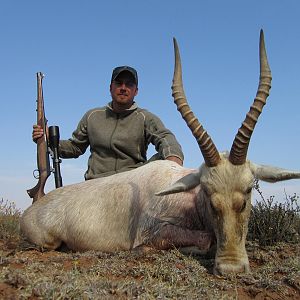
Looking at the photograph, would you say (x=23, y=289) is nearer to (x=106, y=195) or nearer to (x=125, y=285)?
(x=125, y=285)

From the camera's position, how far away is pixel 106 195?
6105mm

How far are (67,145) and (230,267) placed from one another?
16.7ft

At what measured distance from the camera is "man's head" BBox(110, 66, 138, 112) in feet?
26.4

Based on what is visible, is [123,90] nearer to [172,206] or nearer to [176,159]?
[176,159]

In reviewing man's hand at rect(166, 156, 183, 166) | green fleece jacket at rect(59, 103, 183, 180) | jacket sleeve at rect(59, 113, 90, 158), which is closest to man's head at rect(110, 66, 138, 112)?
green fleece jacket at rect(59, 103, 183, 180)

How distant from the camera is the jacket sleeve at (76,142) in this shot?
8.39m

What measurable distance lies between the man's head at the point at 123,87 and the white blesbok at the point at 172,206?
6.01 ft

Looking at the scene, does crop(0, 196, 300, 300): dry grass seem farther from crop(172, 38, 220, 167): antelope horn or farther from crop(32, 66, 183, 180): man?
crop(32, 66, 183, 180): man

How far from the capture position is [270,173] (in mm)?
4832

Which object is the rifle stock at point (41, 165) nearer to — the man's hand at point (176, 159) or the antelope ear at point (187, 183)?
the man's hand at point (176, 159)

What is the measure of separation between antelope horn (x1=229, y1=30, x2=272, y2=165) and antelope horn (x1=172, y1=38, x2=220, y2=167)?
0.63 feet

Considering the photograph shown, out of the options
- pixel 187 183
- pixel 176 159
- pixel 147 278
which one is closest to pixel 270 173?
pixel 187 183

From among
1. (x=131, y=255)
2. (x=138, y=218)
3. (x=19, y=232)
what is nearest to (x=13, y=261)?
(x=131, y=255)

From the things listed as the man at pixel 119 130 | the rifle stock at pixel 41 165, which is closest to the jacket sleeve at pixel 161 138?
the man at pixel 119 130
